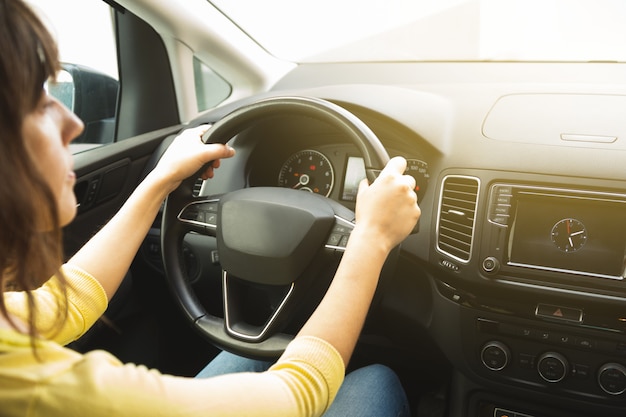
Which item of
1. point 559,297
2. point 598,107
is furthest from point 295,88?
point 559,297

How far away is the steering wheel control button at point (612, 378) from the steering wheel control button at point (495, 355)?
201mm

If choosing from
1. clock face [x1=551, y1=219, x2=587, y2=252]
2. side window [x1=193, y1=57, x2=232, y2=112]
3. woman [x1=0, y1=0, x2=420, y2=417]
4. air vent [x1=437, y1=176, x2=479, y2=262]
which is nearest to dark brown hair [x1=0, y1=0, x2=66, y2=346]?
woman [x1=0, y1=0, x2=420, y2=417]

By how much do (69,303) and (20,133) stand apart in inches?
17.4

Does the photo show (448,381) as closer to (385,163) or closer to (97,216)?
(385,163)

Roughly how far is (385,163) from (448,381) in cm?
103

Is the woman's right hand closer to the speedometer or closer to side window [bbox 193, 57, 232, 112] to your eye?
the speedometer

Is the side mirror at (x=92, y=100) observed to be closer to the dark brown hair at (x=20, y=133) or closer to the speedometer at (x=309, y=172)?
the speedometer at (x=309, y=172)

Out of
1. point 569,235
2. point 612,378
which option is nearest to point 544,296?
point 569,235

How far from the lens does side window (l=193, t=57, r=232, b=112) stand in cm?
197

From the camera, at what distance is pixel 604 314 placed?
4.01 ft

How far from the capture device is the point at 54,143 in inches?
27.0

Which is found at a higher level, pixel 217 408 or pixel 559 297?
pixel 217 408

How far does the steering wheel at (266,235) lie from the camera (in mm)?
1067

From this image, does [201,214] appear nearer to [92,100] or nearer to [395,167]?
[395,167]
